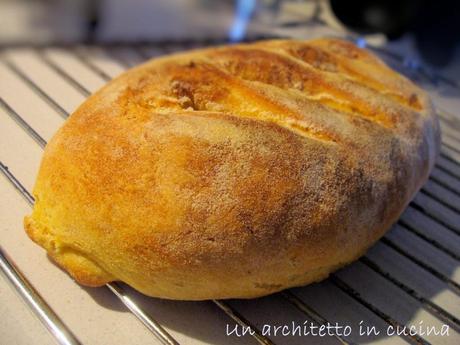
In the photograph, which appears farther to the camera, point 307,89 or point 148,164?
point 307,89

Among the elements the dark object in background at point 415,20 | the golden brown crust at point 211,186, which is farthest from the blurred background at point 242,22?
the golden brown crust at point 211,186

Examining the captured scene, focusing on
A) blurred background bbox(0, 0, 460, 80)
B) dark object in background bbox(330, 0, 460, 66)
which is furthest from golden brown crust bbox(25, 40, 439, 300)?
dark object in background bbox(330, 0, 460, 66)

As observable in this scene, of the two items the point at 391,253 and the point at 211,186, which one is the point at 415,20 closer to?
the point at 391,253

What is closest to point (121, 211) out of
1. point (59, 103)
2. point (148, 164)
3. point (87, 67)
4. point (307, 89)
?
point (148, 164)

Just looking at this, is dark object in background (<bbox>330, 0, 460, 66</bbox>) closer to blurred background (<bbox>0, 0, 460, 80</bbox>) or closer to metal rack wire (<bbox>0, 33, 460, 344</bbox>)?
blurred background (<bbox>0, 0, 460, 80</bbox>)

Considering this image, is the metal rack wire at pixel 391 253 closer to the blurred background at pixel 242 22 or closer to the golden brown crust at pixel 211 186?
the golden brown crust at pixel 211 186

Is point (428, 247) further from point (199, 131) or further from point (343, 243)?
point (199, 131)
